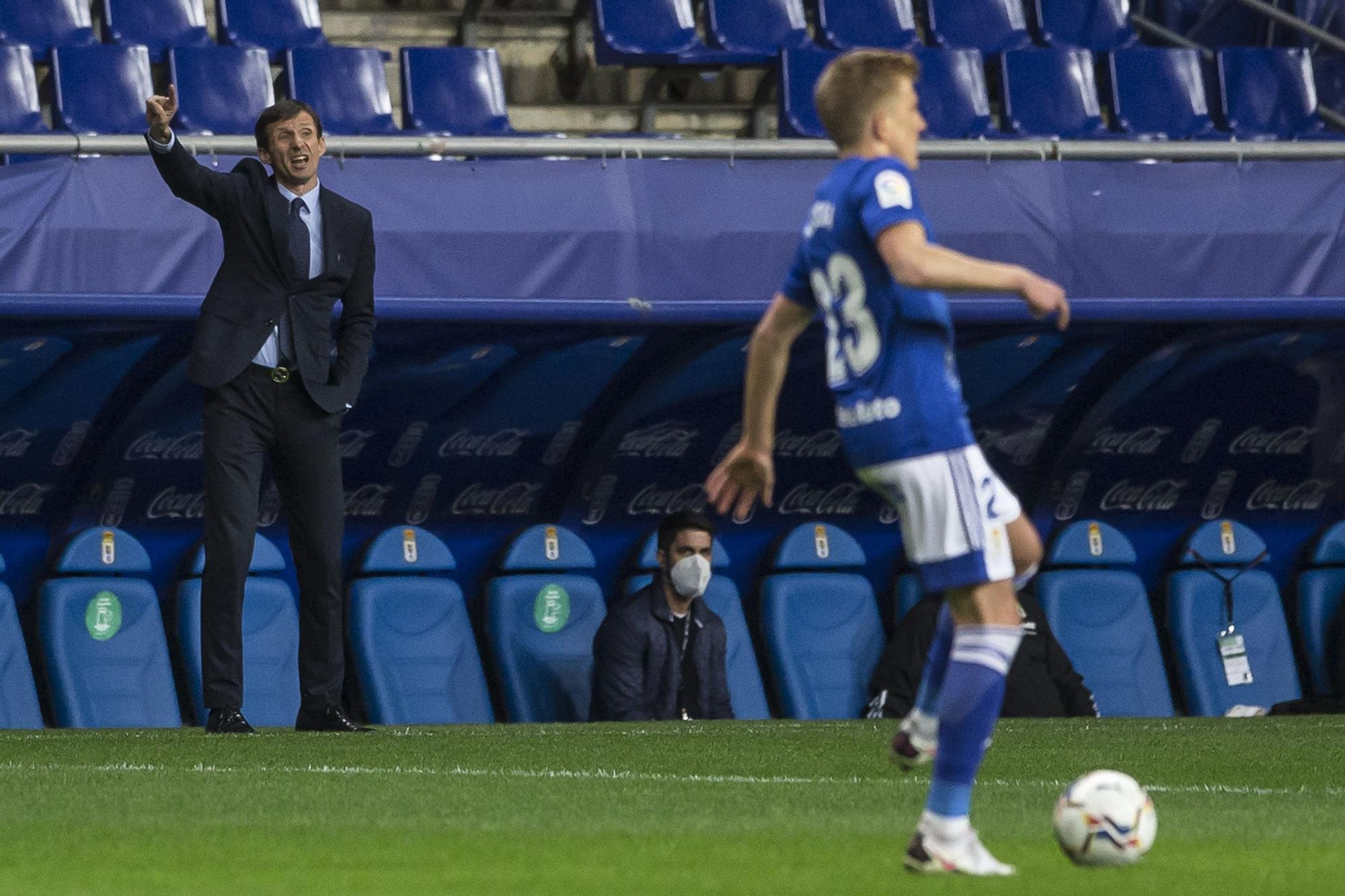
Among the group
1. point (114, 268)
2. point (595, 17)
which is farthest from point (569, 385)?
point (595, 17)

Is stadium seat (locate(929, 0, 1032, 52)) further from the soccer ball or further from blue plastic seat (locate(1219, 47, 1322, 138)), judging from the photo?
the soccer ball

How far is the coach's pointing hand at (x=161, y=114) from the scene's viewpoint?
704 centimetres

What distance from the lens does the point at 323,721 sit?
7.55 m

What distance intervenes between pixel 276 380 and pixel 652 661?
2.53 meters

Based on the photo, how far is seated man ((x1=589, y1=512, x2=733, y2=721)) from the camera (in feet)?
30.8

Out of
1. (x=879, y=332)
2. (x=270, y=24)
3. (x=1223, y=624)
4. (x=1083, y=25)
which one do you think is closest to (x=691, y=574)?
(x=1223, y=624)

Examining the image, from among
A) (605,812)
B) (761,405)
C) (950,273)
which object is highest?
(950,273)

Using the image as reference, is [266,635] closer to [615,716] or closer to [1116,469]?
[615,716]

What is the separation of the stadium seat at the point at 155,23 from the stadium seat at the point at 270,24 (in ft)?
0.42

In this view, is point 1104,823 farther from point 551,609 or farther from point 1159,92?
point 1159,92

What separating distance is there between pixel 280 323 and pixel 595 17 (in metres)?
5.71

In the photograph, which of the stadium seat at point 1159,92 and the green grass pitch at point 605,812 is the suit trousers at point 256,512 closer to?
the green grass pitch at point 605,812

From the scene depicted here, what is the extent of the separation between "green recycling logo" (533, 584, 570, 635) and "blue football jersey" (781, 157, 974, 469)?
557cm

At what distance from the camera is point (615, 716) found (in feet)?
30.8
